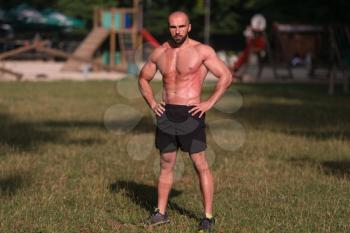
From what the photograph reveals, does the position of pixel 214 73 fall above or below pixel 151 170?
above

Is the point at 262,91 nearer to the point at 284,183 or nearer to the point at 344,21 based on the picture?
the point at 284,183

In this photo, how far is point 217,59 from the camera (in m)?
5.87

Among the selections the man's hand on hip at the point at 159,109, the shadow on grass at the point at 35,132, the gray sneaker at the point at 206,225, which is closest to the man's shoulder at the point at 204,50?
the man's hand on hip at the point at 159,109

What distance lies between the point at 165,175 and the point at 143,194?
1.58 m

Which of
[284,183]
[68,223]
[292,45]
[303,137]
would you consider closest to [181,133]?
[68,223]

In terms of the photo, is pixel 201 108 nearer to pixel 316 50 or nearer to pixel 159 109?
pixel 159 109

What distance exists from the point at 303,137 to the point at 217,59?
670 centimetres

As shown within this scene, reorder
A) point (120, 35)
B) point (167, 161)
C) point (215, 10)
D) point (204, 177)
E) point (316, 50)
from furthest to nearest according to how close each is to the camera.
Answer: point (215, 10)
point (120, 35)
point (316, 50)
point (167, 161)
point (204, 177)

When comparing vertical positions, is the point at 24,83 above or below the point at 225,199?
below

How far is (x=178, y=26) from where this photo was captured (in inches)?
227

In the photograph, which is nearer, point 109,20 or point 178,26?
point 178,26

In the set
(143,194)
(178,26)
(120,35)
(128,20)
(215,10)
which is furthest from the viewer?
(215,10)

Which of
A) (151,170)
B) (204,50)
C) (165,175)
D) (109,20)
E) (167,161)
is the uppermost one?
(204,50)

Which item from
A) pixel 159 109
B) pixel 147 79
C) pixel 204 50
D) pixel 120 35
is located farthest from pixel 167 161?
pixel 120 35
